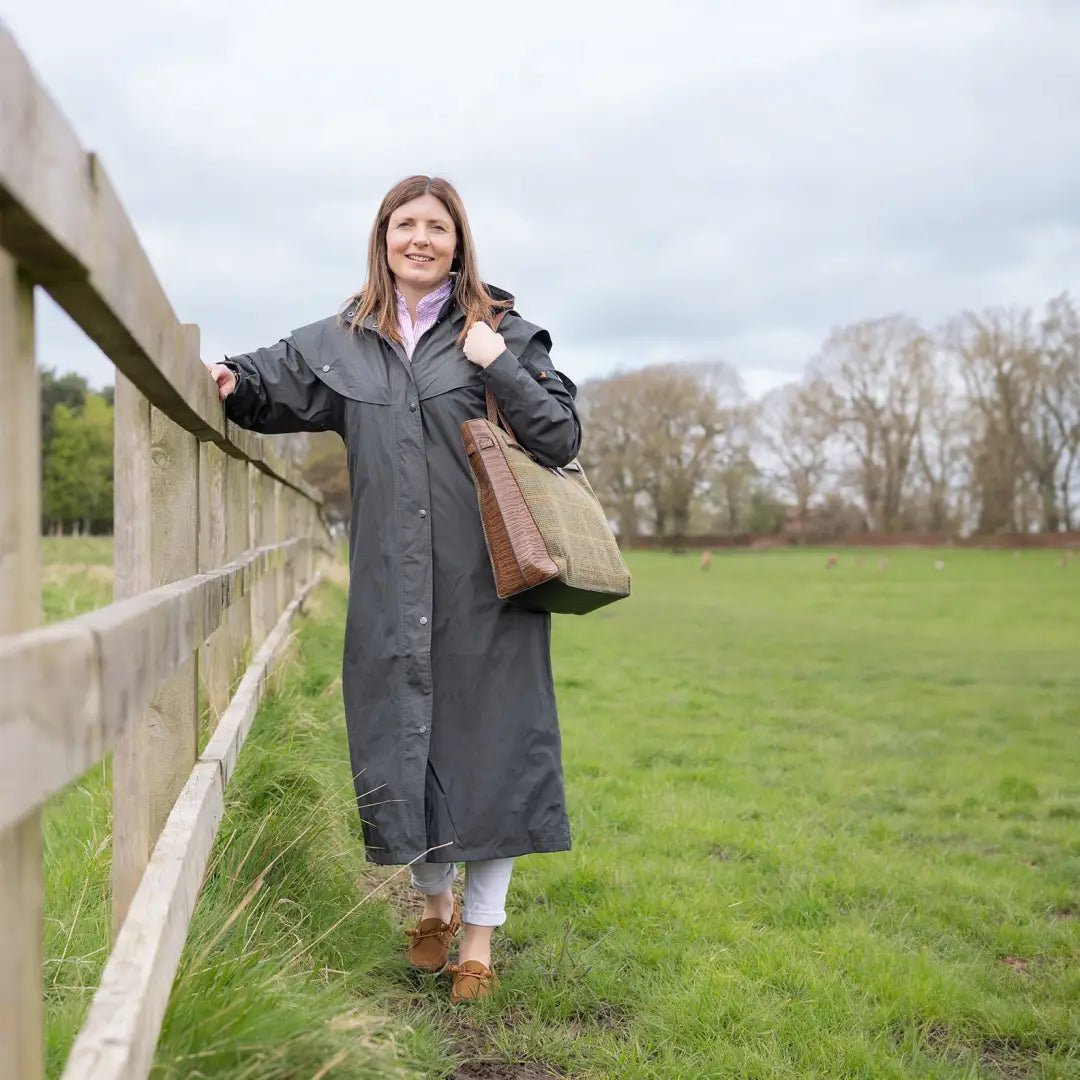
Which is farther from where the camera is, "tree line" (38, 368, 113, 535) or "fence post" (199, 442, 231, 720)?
"tree line" (38, 368, 113, 535)

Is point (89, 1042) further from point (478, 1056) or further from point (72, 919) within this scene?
point (478, 1056)

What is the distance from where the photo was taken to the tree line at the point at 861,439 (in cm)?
5909

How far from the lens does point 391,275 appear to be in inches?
142

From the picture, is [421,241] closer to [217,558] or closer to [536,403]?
[536,403]

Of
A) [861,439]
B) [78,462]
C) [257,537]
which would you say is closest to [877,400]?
[861,439]

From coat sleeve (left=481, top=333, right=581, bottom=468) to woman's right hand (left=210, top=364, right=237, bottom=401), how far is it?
65cm

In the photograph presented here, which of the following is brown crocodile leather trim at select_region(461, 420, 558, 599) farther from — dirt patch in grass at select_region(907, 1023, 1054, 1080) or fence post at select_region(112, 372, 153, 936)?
dirt patch in grass at select_region(907, 1023, 1054, 1080)

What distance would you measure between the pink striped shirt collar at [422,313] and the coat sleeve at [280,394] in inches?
10.5

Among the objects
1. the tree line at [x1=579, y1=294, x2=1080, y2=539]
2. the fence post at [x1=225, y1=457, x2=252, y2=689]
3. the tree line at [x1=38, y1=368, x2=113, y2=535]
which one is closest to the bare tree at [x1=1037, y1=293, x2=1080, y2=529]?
the tree line at [x1=579, y1=294, x2=1080, y2=539]

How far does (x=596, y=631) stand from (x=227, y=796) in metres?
13.5

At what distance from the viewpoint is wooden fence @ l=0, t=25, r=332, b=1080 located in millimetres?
1214

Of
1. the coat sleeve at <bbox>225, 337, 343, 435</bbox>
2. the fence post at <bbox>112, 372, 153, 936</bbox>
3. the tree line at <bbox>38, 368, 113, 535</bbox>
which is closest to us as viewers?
the fence post at <bbox>112, 372, 153, 936</bbox>

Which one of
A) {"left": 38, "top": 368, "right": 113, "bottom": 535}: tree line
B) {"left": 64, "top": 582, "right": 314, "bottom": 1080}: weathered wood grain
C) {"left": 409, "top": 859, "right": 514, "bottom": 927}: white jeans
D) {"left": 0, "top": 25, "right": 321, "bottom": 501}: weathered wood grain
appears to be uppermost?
{"left": 38, "top": 368, "right": 113, "bottom": 535}: tree line

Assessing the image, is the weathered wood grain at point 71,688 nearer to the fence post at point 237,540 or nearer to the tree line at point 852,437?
the fence post at point 237,540
